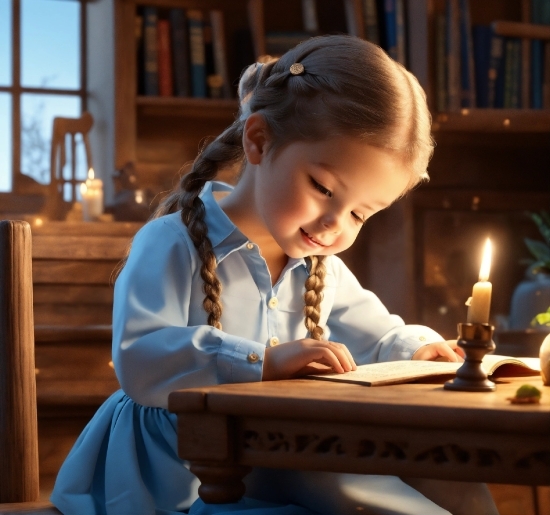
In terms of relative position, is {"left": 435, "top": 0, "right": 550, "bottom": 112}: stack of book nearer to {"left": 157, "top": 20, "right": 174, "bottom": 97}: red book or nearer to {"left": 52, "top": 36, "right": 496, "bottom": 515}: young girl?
{"left": 157, "top": 20, "right": 174, "bottom": 97}: red book

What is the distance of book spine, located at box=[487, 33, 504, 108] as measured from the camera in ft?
9.50

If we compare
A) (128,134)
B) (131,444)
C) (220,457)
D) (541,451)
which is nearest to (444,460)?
(541,451)

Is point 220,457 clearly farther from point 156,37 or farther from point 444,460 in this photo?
point 156,37

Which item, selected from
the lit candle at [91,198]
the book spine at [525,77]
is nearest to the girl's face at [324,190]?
the lit candle at [91,198]

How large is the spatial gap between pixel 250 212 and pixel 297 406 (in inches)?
24.3

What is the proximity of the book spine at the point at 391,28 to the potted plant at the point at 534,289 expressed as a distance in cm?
73

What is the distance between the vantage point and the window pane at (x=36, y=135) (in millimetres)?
3174

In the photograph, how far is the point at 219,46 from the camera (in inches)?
116

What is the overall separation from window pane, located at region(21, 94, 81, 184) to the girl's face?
1.99 meters

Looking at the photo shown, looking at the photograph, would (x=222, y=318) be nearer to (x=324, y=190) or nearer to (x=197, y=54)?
(x=324, y=190)

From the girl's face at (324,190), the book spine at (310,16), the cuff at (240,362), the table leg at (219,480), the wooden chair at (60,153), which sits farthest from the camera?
the book spine at (310,16)

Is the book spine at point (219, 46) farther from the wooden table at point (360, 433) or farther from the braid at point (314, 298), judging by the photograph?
the wooden table at point (360, 433)

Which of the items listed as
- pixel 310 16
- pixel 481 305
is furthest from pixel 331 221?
pixel 310 16

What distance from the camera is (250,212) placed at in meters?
1.41
